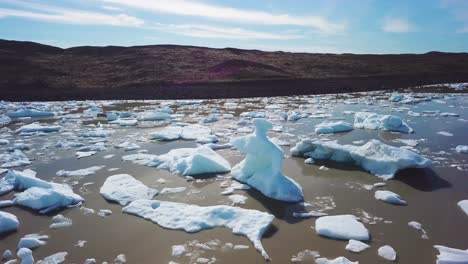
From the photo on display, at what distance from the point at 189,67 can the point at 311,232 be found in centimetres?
2120

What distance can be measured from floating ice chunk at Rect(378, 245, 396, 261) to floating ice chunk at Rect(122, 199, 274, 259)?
1261 mm

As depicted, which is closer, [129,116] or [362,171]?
[362,171]

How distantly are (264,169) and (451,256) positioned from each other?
2818mm

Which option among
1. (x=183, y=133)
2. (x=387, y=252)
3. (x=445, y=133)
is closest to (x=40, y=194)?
(x=387, y=252)

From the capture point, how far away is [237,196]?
540 centimetres

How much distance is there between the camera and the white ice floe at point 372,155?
600cm

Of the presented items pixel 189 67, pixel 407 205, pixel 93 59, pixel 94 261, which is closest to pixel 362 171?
pixel 407 205

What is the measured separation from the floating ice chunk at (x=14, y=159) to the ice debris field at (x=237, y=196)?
42 mm

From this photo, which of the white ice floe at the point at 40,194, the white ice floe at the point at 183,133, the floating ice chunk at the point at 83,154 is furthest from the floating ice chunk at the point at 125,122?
the white ice floe at the point at 40,194

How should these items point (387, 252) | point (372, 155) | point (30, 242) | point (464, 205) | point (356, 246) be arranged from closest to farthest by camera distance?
point (387, 252) → point (356, 246) → point (30, 242) → point (464, 205) → point (372, 155)

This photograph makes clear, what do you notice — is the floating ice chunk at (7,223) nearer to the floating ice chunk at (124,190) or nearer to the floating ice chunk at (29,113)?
the floating ice chunk at (124,190)

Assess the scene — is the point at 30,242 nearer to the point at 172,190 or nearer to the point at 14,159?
the point at 172,190

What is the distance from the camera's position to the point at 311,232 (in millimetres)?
4359

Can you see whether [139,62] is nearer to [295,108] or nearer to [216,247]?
[295,108]
